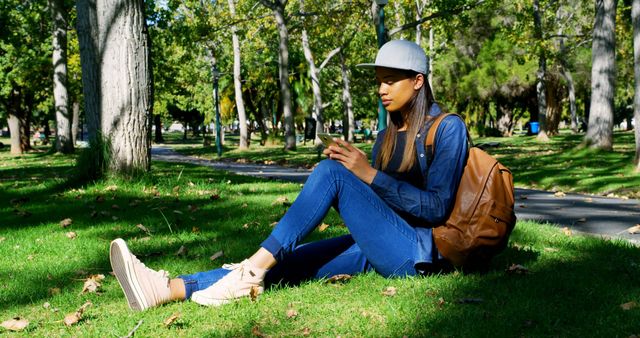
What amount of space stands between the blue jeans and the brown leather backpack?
27 cm

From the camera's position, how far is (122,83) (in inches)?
356

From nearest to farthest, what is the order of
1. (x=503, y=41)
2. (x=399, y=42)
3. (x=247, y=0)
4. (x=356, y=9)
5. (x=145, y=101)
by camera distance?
(x=399, y=42) < (x=145, y=101) < (x=356, y=9) < (x=247, y=0) < (x=503, y=41)

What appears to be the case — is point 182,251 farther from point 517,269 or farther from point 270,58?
point 270,58

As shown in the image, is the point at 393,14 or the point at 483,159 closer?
the point at 483,159

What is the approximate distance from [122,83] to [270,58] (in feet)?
98.5

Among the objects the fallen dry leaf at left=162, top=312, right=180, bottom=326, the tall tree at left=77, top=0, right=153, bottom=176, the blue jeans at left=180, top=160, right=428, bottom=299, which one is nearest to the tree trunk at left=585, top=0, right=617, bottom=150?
the tall tree at left=77, top=0, right=153, bottom=176

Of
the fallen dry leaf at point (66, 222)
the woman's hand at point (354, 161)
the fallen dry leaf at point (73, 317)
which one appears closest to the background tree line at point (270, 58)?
the fallen dry leaf at point (66, 222)

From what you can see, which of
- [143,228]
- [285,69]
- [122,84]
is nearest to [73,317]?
[143,228]

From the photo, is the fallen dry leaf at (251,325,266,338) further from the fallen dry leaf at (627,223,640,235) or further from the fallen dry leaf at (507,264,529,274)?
the fallen dry leaf at (627,223,640,235)

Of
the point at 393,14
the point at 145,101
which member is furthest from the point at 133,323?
the point at 393,14

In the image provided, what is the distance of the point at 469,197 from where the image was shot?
340 centimetres

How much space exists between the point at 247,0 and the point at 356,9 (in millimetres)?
6873

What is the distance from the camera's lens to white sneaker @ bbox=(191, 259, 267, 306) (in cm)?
356

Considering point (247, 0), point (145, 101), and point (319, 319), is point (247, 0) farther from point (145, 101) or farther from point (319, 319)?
point (319, 319)
